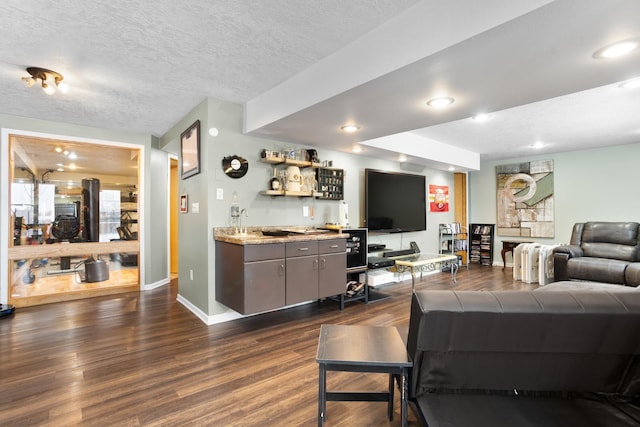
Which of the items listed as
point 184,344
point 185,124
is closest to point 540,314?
point 184,344

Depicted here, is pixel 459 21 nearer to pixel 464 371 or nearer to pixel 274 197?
pixel 464 371

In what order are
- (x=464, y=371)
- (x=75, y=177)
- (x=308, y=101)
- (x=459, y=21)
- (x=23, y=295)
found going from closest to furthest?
(x=464, y=371) < (x=459, y=21) < (x=308, y=101) < (x=23, y=295) < (x=75, y=177)

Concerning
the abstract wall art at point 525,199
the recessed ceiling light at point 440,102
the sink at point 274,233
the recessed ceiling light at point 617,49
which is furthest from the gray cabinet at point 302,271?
the abstract wall art at point 525,199

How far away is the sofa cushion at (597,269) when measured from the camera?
13.4 ft

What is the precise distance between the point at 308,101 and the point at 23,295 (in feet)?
14.6

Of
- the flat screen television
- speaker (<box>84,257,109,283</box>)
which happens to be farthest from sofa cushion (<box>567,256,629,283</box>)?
speaker (<box>84,257,109,283</box>)

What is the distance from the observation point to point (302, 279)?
11.0ft

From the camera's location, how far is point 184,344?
9.12 feet

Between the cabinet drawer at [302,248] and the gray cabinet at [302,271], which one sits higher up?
the cabinet drawer at [302,248]

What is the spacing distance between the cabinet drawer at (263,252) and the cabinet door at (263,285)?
44 mm

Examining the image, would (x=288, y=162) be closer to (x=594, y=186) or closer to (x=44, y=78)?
(x=44, y=78)

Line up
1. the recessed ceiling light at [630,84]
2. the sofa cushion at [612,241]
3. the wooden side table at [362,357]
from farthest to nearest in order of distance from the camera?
1. the sofa cushion at [612,241]
2. the recessed ceiling light at [630,84]
3. the wooden side table at [362,357]

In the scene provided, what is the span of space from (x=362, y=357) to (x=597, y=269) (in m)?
4.62

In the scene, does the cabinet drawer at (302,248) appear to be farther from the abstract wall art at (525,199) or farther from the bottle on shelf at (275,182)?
the abstract wall art at (525,199)
